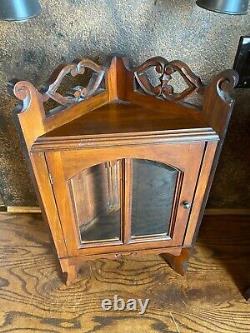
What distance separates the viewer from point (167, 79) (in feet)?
2.78

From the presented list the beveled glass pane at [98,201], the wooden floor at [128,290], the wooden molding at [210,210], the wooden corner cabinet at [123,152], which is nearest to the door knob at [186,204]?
the wooden corner cabinet at [123,152]

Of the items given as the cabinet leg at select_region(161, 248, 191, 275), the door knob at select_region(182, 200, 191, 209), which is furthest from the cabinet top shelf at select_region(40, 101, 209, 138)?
the cabinet leg at select_region(161, 248, 191, 275)

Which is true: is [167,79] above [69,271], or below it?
above

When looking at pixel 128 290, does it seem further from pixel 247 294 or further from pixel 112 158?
pixel 112 158

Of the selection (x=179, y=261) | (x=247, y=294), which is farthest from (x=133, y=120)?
(x=247, y=294)

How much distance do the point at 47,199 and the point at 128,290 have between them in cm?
51

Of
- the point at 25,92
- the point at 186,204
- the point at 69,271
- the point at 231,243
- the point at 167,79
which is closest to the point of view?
the point at 25,92

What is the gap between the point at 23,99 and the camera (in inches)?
28.9

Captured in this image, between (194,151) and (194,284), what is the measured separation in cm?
59

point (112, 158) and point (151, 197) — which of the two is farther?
point (151, 197)

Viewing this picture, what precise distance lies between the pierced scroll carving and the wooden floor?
2.07 feet

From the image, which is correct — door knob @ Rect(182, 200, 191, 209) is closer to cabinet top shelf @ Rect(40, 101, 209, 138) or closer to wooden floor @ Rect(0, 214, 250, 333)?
cabinet top shelf @ Rect(40, 101, 209, 138)

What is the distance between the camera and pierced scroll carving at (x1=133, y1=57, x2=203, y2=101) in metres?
0.81

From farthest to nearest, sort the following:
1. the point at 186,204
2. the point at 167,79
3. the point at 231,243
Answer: the point at 231,243 → the point at 186,204 → the point at 167,79
